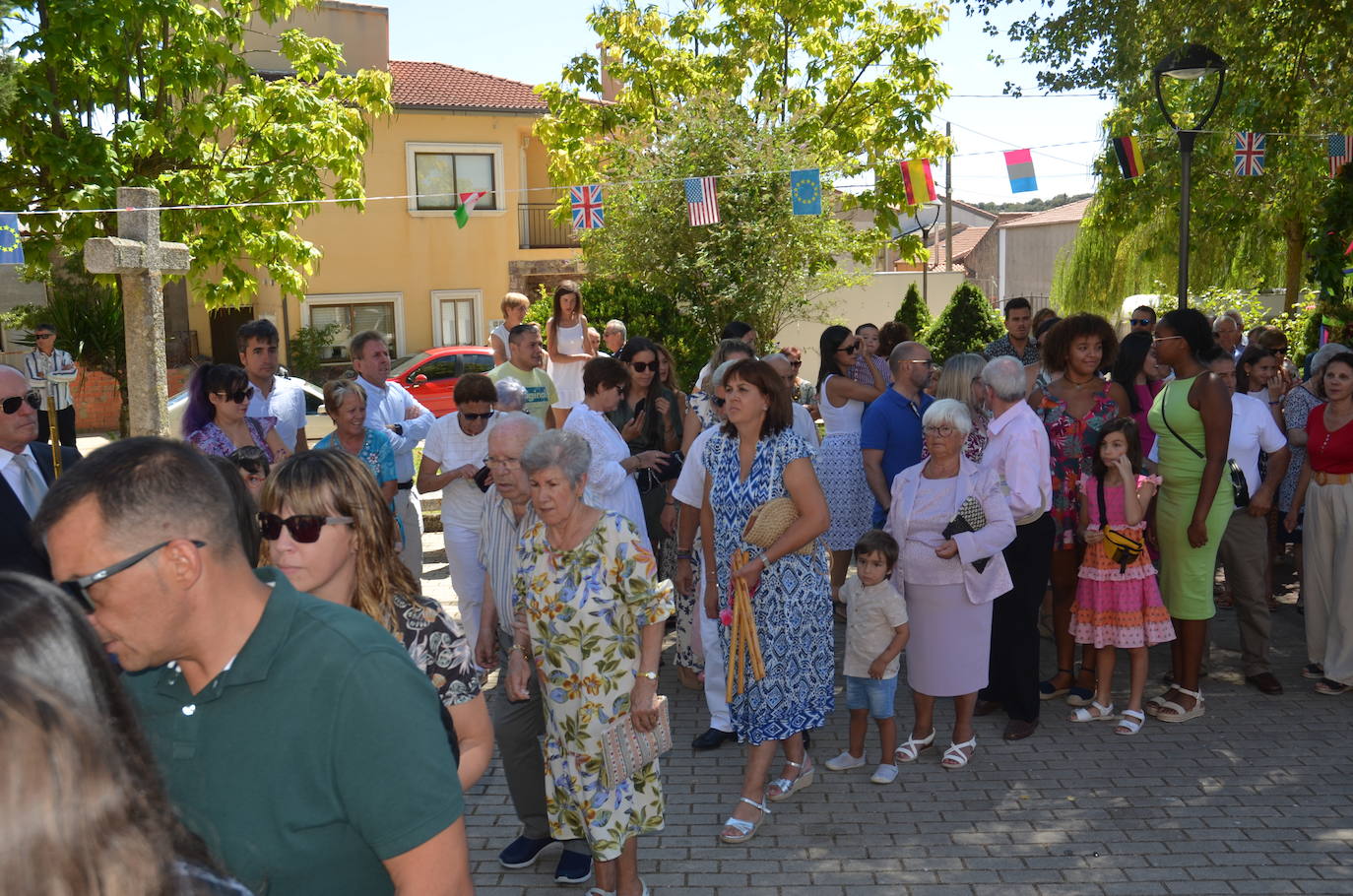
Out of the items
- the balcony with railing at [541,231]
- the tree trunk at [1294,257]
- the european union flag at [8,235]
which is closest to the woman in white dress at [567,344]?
the european union flag at [8,235]

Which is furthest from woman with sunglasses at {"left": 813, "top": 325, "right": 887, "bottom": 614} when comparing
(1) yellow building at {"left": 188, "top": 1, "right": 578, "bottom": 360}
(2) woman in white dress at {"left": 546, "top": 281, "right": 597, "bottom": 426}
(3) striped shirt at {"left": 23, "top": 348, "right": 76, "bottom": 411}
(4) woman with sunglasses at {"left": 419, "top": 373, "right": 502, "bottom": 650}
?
(1) yellow building at {"left": 188, "top": 1, "right": 578, "bottom": 360}

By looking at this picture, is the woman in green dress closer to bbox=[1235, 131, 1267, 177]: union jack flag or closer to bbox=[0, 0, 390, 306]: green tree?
bbox=[1235, 131, 1267, 177]: union jack flag

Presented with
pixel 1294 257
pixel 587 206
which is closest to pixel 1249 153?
pixel 587 206

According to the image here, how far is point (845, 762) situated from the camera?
5875 mm

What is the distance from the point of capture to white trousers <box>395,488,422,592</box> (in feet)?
23.1

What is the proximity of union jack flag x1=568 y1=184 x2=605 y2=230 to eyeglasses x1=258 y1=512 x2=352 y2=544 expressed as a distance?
46.2 feet

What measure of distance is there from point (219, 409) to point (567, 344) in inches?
174

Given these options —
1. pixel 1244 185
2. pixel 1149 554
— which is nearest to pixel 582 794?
pixel 1149 554

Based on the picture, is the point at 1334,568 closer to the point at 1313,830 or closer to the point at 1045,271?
the point at 1313,830

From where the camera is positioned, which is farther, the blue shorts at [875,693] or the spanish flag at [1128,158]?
the spanish flag at [1128,158]

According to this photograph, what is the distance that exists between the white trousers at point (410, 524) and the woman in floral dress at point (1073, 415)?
3.80 m

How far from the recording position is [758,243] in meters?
18.7

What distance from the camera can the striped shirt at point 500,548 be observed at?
4918mm

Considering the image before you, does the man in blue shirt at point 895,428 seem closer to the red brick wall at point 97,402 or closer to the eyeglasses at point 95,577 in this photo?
the eyeglasses at point 95,577
